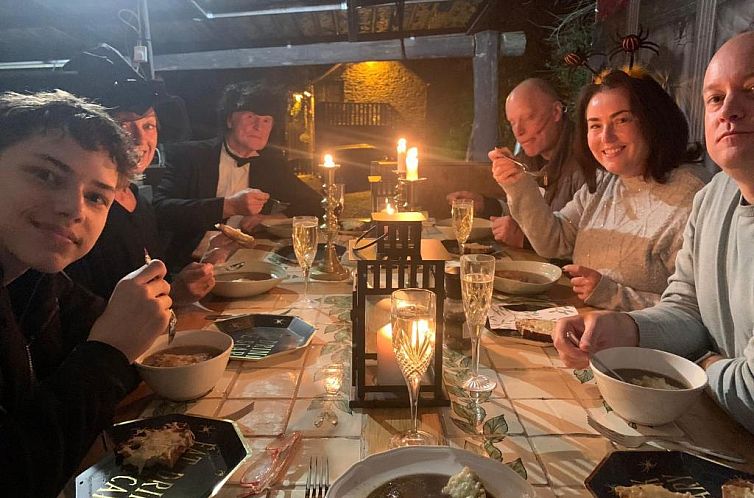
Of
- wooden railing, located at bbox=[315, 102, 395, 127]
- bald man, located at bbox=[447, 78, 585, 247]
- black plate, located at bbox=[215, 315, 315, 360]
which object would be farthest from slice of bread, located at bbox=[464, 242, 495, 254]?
wooden railing, located at bbox=[315, 102, 395, 127]

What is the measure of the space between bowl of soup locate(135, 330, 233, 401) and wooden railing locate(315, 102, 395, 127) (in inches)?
397

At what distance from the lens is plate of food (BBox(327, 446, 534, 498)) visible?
75 centimetres

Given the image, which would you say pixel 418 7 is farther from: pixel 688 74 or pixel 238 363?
pixel 238 363

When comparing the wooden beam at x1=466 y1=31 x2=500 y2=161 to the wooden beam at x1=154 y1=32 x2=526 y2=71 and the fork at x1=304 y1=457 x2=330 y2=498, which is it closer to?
the wooden beam at x1=154 y1=32 x2=526 y2=71

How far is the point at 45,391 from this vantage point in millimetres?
884

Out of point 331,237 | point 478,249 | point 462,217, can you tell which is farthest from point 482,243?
point 331,237

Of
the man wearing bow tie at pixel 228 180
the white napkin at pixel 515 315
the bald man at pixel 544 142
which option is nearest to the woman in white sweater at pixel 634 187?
the white napkin at pixel 515 315

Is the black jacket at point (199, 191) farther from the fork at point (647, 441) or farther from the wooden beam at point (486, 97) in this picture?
the wooden beam at point (486, 97)

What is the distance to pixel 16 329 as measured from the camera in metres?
0.98

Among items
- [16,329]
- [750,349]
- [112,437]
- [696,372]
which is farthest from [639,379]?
[16,329]

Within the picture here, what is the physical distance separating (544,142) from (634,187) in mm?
1186

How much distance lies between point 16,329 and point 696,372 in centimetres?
127

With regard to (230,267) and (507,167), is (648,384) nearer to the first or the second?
(507,167)

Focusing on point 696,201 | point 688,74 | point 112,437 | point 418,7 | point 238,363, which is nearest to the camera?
point 112,437
